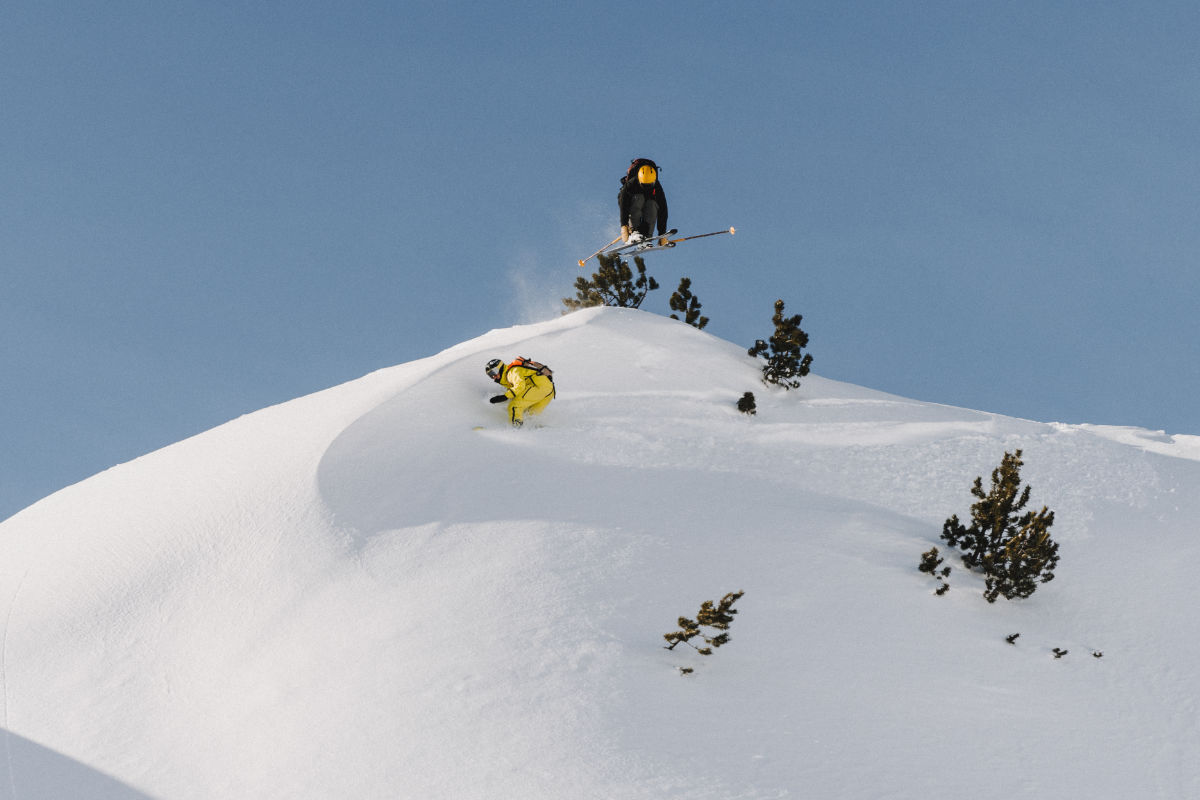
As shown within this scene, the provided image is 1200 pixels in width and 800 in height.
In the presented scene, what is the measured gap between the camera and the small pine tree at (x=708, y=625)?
29.6 ft

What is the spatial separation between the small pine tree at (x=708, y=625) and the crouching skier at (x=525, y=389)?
208 inches

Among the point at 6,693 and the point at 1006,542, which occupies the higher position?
the point at 1006,542

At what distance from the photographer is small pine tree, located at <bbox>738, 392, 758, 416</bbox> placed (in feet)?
49.2

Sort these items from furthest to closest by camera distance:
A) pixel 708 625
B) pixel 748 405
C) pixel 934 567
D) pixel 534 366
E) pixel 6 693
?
pixel 748 405
pixel 534 366
pixel 934 567
pixel 6 693
pixel 708 625

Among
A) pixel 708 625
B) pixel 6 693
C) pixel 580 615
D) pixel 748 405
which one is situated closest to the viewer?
pixel 708 625

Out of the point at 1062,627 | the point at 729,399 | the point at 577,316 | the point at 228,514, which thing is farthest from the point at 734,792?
the point at 577,316

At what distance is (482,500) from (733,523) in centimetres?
304

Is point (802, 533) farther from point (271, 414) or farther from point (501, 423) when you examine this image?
point (271, 414)

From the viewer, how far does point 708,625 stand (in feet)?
29.7


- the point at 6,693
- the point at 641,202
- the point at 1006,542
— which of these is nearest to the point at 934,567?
the point at 1006,542

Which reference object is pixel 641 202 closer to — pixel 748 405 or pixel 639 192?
pixel 639 192

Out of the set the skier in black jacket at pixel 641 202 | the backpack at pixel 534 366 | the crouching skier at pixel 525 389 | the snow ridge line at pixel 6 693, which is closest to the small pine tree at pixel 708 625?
the crouching skier at pixel 525 389

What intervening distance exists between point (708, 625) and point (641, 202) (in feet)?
33.7

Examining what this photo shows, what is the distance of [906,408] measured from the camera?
16344mm
